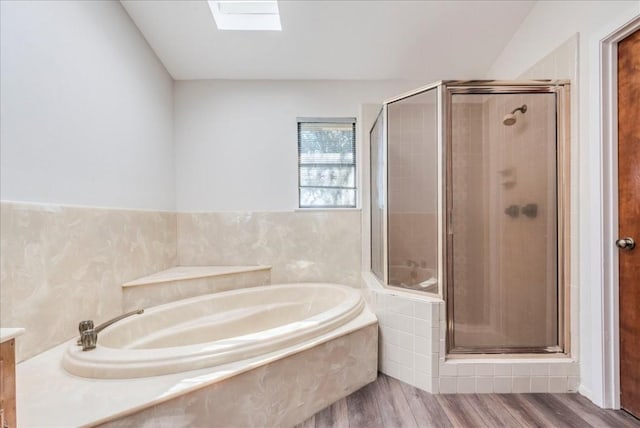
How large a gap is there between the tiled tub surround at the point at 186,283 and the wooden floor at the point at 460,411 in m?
1.26

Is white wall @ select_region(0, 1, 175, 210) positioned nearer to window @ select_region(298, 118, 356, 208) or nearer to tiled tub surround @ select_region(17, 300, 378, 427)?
tiled tub surround @ select_region(17, 300, 378, 427)

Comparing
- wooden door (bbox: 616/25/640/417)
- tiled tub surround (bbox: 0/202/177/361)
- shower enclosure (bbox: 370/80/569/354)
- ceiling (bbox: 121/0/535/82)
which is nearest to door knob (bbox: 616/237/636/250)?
wooden door (bbox: 616/25/640/417)

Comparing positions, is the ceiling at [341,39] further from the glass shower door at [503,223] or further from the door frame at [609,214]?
the door frame at [609,214]

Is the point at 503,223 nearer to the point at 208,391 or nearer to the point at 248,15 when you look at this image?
the point at 208,391

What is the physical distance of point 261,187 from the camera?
8.84 feet

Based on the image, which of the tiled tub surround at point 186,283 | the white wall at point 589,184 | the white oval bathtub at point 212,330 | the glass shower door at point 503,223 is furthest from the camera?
the tiled tub surround at point 186,283

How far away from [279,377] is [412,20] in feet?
7.92

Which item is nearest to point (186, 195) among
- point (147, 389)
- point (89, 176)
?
point (89, 176)

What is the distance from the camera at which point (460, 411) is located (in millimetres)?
1479

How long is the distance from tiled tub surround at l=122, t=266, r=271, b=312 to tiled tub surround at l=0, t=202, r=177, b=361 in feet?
0.28

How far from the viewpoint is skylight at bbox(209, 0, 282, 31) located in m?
2.10

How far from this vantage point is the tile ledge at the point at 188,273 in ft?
6.51

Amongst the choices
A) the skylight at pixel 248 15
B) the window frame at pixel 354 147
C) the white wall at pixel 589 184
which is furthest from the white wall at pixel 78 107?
the white wall at pixel 589 184

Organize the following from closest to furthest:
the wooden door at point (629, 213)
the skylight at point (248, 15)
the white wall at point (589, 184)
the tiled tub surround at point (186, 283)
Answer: the wooden door at point (629, 213), the white wall at point (589, 184), the tiled tub surround at point (186, 283), the skylight at point (248, 15)
